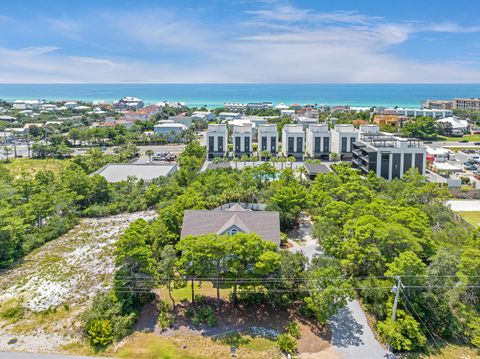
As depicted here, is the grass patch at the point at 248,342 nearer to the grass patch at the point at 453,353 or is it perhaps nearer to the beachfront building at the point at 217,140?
the grass patch at the point at 453,353

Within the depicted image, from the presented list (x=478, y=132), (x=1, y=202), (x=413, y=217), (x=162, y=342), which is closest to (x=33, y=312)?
(x=162, y=342)

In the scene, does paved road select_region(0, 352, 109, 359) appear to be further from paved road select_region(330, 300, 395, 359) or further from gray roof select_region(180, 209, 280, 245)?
paved road select_region(330, 300, 395, 359)

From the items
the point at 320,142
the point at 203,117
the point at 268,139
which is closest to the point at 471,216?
the point at 320,142

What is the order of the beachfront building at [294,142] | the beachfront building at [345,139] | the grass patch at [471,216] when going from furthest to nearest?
1. the beachfront building at [294,142]
2. the beachfront building at [345,139]
3. the grass patch at [471,216]

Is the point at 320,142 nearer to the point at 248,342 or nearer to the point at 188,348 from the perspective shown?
the point at 248,342

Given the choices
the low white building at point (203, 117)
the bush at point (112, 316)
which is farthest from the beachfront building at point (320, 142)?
the low white building at point (203, 117)
